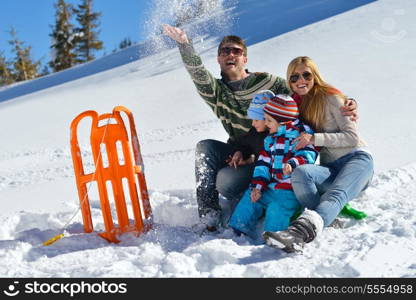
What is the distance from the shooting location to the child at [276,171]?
277cm

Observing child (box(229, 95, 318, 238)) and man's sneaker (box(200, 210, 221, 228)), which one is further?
man's sneaker (box(200, 210, 221, 228))

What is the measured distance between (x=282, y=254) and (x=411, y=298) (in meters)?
0.65

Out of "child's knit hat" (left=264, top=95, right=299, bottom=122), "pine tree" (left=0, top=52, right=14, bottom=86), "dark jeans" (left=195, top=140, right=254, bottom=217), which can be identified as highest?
"pine tree" (left=0, top=52, right=14, bottom=86)

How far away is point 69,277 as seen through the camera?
6.82 ft

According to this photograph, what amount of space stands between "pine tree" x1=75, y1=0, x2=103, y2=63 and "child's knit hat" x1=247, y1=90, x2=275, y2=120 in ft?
92.9

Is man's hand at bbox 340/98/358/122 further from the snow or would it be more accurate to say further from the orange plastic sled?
the orange plastic sled

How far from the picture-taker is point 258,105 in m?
2.98

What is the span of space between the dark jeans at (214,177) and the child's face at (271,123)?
1.19ft

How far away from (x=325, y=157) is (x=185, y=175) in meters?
1.96

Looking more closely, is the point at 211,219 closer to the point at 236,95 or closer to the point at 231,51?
the point at 236,95

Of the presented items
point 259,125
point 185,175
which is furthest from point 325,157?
point 185,175

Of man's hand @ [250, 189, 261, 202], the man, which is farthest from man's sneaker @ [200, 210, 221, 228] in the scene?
man's hand @ [250, 189, 261, 202]

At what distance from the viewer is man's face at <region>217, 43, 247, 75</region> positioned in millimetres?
3164

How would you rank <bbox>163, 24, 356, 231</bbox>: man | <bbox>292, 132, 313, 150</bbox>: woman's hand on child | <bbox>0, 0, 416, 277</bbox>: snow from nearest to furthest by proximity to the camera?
<bbox>0, 0, 416, 277</bbox>: snow
<bbox>292, 132, 313, 150</bbox>: woman's hand on child
<bbox>163, 24, 356, 231</bbox>: man
